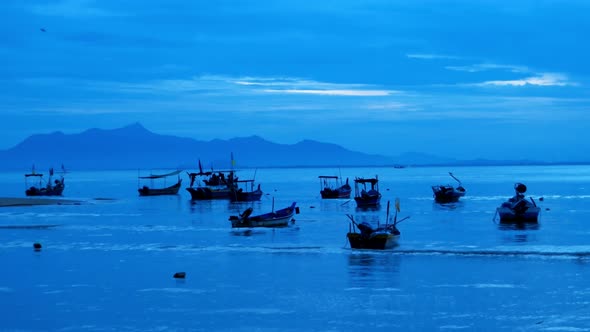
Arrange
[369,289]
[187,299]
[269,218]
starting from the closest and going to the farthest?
1. [187,299]
2. [369,289]
3. [269,218]

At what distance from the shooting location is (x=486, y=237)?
145 feet

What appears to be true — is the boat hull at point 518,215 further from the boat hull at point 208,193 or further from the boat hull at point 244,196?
the boat hull at point 208,193

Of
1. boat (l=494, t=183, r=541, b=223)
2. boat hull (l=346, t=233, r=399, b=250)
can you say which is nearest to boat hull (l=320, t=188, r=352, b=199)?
boat (l=494, t=183, r=541, b=223)

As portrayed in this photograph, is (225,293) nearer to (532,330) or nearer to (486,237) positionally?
(532,330)

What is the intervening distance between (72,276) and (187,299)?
6753 millimetres

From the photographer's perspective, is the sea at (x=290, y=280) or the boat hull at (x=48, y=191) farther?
the boat hull at (x=48, y=191)

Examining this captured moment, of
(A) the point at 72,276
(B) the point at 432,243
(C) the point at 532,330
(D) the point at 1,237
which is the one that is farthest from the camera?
(D) the point at 1,237

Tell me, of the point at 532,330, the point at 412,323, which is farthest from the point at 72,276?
the point at 532,330

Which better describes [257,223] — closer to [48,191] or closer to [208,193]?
[208,193]

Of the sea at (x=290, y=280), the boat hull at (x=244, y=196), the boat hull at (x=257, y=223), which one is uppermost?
the boat hull at (x=244, y=196)

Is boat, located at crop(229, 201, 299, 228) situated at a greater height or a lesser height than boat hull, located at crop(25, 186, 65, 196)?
lesser

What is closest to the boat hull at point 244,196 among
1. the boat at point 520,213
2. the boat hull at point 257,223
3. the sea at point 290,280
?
the boat hull at point 257,223

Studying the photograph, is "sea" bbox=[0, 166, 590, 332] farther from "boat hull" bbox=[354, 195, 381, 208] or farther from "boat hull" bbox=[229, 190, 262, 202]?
"boat hull" bbox=[229, 190, 262, 202]

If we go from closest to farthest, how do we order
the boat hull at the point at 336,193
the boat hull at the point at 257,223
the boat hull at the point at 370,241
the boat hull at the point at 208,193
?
1. the boat hull at the point at 370,241
2. the boat hull at the point at 257,223
3. the boat hull at the point at 208,193
4. the boat hull at the point at 336,193
